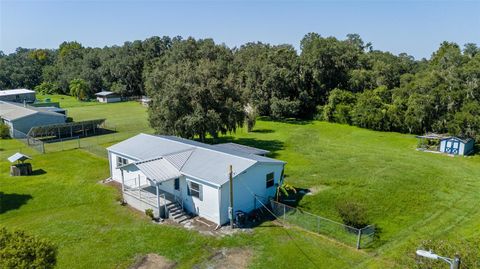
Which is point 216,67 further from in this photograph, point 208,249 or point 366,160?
point 208,249

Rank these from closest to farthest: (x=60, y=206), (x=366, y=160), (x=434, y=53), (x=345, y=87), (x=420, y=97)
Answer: (x=60, y=206)
(x=366, y=160)
(x=420, y=97)
(x=345, y=87)
(x=434, y=53)

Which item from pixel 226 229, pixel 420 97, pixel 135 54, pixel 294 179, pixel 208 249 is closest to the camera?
pixel 208 249

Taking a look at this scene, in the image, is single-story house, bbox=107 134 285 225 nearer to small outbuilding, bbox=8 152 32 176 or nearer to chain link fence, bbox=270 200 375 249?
chain link fence, bbox=270 200 375 249

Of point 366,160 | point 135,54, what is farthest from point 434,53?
point 135,54

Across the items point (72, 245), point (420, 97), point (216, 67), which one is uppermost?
point (216, 67)

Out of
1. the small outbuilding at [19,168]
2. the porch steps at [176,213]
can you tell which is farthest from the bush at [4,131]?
the porch steps at [176,213]

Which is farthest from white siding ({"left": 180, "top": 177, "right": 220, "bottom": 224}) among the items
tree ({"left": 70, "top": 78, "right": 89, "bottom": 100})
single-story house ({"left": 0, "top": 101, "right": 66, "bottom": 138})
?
tree ({"left": 70, "top": 78, "right": 89, "bottom": 100})
